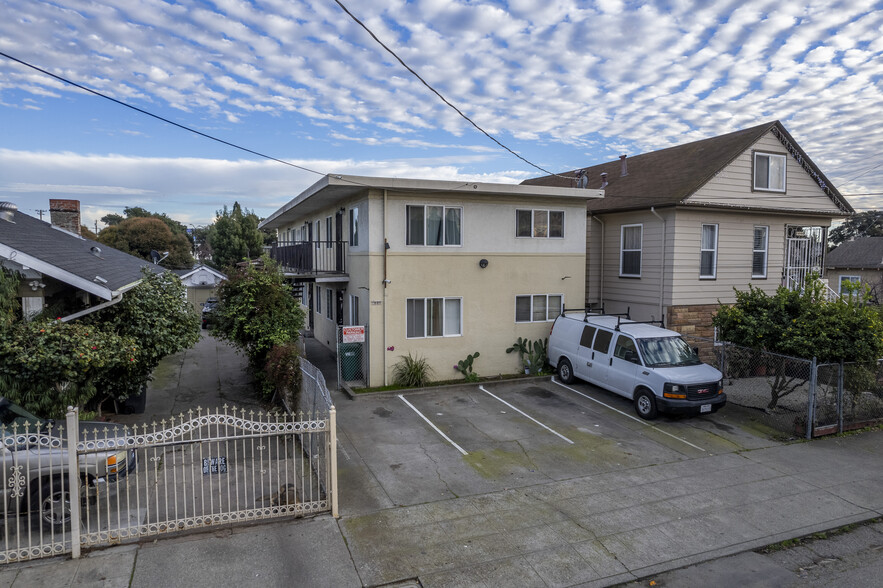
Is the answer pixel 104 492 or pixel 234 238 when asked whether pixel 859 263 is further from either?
pixel 234 238

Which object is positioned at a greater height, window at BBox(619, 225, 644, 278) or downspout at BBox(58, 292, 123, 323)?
window at BBox(619, 225, 644, 278)

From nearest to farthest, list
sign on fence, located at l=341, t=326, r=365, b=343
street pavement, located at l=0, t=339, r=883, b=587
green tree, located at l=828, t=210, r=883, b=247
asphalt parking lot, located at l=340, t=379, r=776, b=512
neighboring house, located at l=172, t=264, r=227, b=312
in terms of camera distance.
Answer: street pavement, located at l=0, t=339, r=883, b=587, asphalt parking lot, located at l=340, t=379, r=776, b=512, sign on fence, located at l=341, t=326, r=365, b=343, neighboring house, located at l=172, t=264, r=227, b=312, green tree, located at l=828, t=210, r=883, b=247

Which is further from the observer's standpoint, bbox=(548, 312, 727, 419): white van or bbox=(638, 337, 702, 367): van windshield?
bbox=(638, 337, 702, 367): van windshield

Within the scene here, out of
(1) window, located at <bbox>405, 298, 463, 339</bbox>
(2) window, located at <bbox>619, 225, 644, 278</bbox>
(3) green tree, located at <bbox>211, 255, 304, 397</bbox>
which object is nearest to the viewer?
(3) green tree, located at <bbox>211, 255, 304, 397</bbox>

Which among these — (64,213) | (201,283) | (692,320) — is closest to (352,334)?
(692,320)

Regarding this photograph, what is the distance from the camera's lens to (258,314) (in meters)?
12.5

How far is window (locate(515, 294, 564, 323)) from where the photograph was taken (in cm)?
1581

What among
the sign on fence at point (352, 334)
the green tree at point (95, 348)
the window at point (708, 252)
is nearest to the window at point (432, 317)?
the sign on fence at point (352, 334)

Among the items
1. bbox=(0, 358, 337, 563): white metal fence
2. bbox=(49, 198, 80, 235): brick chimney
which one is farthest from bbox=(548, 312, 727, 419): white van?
bbox=(49, 198, 80, 235): brick chimney

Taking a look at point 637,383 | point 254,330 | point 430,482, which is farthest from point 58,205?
point 637,383

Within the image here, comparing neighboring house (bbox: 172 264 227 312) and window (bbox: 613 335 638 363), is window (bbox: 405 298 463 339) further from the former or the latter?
neighboring house (bbox: 172 264 227 312)

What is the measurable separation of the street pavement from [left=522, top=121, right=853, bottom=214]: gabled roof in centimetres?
777

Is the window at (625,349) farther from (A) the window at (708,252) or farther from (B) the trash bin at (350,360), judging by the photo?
(B) the trash bin at (350,360)

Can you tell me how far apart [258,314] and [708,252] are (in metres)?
13.1
